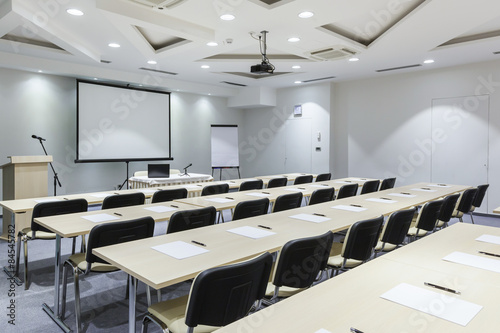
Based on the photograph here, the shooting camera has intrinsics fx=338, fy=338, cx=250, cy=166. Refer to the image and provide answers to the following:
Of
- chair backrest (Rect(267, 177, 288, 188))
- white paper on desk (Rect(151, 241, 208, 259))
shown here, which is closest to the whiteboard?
chair backrest (Rect(267, 177, 288, 188))

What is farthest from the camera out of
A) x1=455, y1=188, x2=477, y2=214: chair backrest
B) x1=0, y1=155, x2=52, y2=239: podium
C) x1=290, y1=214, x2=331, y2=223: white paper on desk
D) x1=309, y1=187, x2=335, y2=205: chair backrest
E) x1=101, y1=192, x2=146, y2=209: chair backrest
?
x1=0, y1=155, x2=52, y2=239: podium

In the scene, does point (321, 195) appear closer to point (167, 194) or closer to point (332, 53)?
point (167, 194)

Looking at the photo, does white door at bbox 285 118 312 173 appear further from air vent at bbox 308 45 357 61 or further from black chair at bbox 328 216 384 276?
black chair at bbox 328 216 384 276

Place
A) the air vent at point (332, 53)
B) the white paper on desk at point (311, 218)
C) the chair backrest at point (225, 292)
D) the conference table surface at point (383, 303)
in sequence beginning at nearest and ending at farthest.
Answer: the conference table surface at point (383, 303), the chair backrest at point (225, 292), the white paper on desk at point (311, 218), the air vent at point (332, 53)

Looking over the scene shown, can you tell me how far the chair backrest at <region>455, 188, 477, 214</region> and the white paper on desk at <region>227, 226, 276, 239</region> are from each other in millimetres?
3764

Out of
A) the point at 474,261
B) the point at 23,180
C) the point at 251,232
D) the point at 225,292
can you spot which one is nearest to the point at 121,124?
the point at 23,180

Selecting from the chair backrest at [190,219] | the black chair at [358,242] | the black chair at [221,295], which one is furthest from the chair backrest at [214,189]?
the black chair at [221,295]

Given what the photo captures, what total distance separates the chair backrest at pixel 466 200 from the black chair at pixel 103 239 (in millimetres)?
4512

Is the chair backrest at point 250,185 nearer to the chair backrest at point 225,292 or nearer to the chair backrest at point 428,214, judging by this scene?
the chair backrest at point 428,214

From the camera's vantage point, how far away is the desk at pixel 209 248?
1.81 m

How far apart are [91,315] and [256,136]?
28.6ft

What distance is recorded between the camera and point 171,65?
7.40 m

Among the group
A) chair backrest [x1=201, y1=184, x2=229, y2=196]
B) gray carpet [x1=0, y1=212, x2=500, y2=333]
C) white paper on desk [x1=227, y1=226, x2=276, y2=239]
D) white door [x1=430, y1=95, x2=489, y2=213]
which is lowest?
gray carpet [x1=0, y1=212, x2=500, y2=333]

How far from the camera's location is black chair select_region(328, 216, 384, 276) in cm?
269
